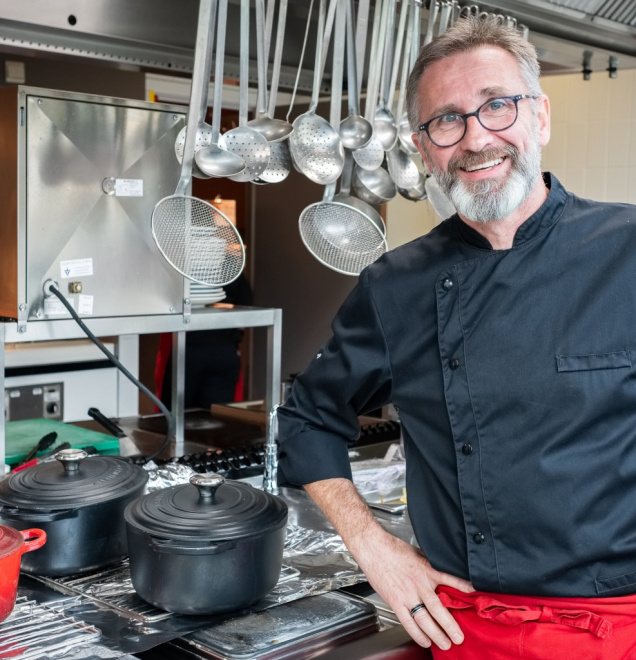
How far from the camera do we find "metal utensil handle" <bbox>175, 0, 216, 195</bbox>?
1.75 metres

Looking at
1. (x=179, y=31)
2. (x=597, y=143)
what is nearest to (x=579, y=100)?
(x=597, y=143)

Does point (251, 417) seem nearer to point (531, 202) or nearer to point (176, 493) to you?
point (176, 493)

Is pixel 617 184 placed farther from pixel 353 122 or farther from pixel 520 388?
pixel 520 388

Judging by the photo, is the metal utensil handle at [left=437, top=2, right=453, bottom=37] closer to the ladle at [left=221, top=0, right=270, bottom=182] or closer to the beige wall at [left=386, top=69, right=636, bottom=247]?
the ladle at [left=221, top=0, right=270, bottom=182]

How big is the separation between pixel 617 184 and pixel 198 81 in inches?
110

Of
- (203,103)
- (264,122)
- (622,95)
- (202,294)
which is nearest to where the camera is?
(203,103)

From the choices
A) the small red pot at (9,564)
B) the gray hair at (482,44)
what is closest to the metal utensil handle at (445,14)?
the gray hair at (482,44)

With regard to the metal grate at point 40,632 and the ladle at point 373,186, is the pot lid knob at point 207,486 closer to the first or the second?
the metal grate at point 40,632

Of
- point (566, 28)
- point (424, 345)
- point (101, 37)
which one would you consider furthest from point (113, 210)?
point (566, 28)

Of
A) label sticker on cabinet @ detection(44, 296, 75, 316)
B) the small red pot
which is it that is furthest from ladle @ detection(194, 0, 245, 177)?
the small red pot

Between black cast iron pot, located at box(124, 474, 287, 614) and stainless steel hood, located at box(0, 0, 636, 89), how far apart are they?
128 centimetres

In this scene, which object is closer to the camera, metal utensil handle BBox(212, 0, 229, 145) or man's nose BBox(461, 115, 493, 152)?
man's nose BBox(461, 115, 493, 152)

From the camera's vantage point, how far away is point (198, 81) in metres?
1.77

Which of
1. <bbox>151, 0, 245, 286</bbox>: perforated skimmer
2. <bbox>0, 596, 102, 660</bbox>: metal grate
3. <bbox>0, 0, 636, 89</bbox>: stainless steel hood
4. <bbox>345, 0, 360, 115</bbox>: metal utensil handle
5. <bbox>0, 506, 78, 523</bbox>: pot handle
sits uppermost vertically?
<bbox>0, 0, 636, 89</bbox>: stainless steel hood
